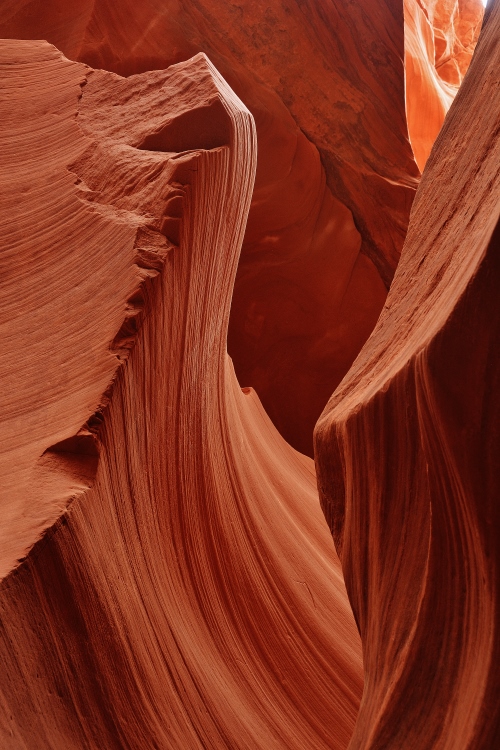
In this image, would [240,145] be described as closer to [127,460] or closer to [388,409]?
[127,460]

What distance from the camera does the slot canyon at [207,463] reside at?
905mm

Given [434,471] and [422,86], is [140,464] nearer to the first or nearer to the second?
[434,471]

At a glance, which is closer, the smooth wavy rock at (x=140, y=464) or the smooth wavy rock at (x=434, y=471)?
the smooth wavy rock at (x=434, y=471)

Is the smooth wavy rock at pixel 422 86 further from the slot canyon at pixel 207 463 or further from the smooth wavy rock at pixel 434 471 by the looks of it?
the smooth wavy rock at pixel 434 471

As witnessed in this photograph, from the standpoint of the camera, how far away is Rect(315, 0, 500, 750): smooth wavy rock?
834 millimetres

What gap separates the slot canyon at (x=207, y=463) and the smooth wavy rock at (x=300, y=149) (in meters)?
1.19

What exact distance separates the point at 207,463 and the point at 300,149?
2.28 metres

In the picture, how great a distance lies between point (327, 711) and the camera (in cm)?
168

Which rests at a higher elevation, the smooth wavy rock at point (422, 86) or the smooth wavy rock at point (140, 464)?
the smooth wavy rock at point (422, 86)

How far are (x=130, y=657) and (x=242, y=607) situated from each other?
43 cm

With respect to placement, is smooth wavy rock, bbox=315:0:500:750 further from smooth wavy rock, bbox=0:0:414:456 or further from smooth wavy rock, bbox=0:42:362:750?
smooth wavy rock, bbox=0:0:414:456

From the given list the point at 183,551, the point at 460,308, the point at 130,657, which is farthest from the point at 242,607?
the point at 460,308

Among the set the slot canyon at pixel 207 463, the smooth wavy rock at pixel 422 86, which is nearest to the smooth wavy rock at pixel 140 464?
the slot canyon at pixel 207 463

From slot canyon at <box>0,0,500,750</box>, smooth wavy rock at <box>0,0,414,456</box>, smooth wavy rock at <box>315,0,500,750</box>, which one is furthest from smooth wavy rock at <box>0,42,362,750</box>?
smooth wavy rock at <box>0,0,414,456</box>
